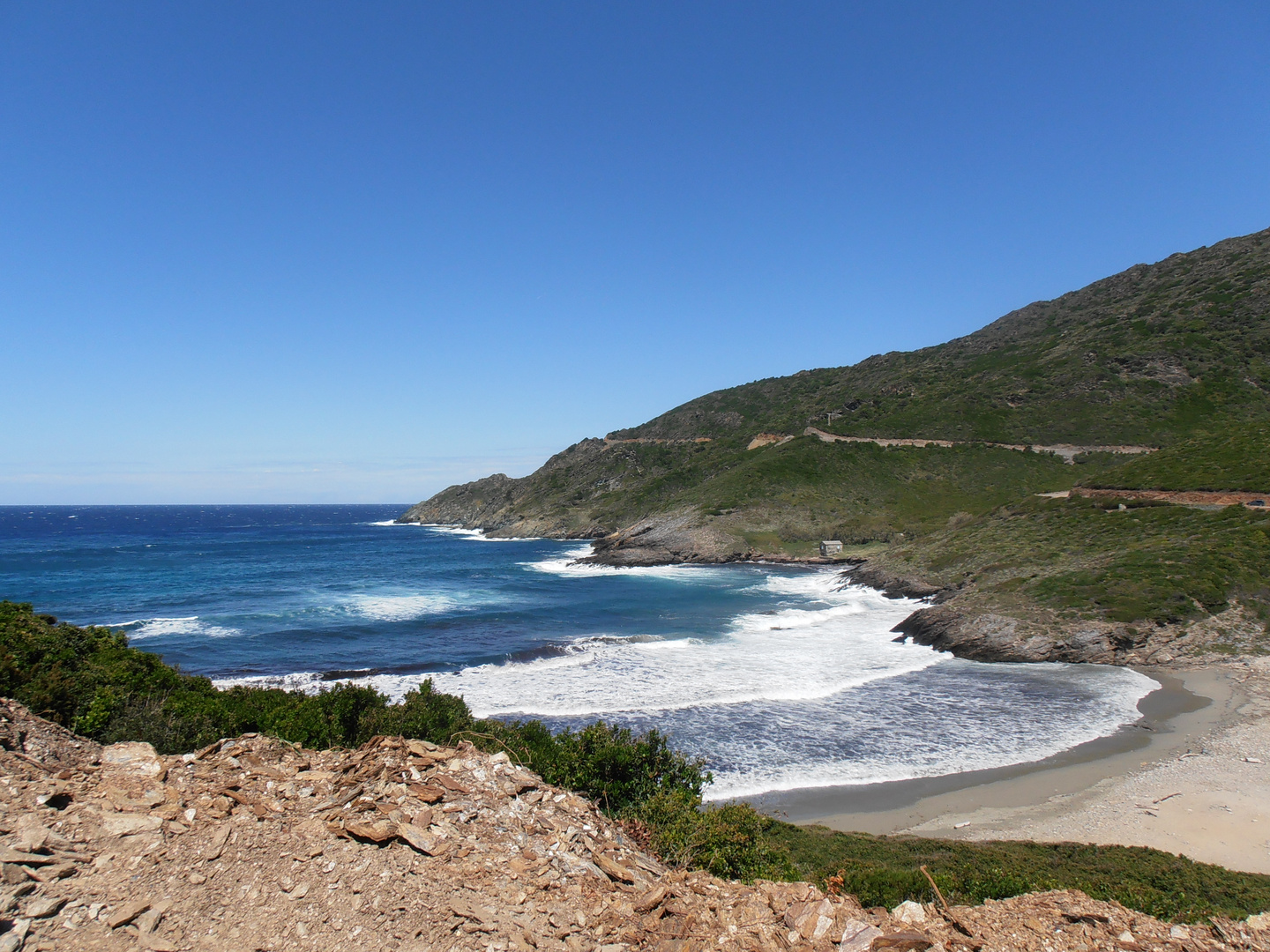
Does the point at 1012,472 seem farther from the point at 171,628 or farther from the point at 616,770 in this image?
the point at 171,628

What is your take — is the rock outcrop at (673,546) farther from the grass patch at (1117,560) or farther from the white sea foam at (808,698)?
the white sea foam at (808,698)

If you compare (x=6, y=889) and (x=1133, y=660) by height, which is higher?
(x=6, y=889)

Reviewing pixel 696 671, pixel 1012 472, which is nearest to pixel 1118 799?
pixel 696 671

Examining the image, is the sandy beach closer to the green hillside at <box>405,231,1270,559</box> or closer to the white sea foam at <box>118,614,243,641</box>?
the green hillside at <box>405,231,1270,559</box>

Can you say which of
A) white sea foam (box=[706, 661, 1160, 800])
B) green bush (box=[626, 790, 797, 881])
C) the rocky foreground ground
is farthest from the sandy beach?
the rocky foreground ground

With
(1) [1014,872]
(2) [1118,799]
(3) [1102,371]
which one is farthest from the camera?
(3) [1102,371]

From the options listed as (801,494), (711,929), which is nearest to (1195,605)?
(711,929)

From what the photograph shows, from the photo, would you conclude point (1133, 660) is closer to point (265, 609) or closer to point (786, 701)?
point (786, 701)

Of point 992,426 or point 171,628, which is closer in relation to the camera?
point 171,628
